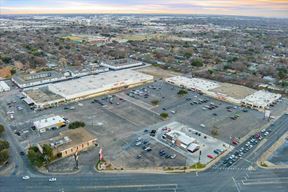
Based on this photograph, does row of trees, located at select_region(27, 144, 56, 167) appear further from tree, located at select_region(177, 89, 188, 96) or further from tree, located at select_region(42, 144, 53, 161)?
tree, located at select_region(177, 89, 188, 96)

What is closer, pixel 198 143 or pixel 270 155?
pixel 270 155

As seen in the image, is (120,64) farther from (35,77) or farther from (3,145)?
(3,145)

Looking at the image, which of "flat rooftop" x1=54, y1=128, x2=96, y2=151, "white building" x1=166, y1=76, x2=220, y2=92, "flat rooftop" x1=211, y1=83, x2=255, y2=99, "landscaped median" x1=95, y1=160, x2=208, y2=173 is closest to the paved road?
"landscaped median" x1=95, y1=160, x2=208, y2=173

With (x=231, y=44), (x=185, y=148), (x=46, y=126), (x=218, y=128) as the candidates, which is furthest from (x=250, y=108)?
(x=231, y=44)

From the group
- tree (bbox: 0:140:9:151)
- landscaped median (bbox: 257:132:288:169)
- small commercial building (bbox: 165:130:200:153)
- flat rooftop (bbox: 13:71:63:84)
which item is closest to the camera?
landscaped median (bbox: 257:132:288:169)

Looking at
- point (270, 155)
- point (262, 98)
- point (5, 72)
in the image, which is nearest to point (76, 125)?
point (270, 155)

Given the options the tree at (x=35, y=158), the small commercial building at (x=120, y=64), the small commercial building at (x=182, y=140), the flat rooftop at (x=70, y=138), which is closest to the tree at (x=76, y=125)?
the flat rooftop at (x=70, y=138)

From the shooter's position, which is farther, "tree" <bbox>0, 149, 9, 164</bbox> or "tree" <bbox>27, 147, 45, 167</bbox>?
"tree" <bbox>0, 149, 9, 164</bbox>
